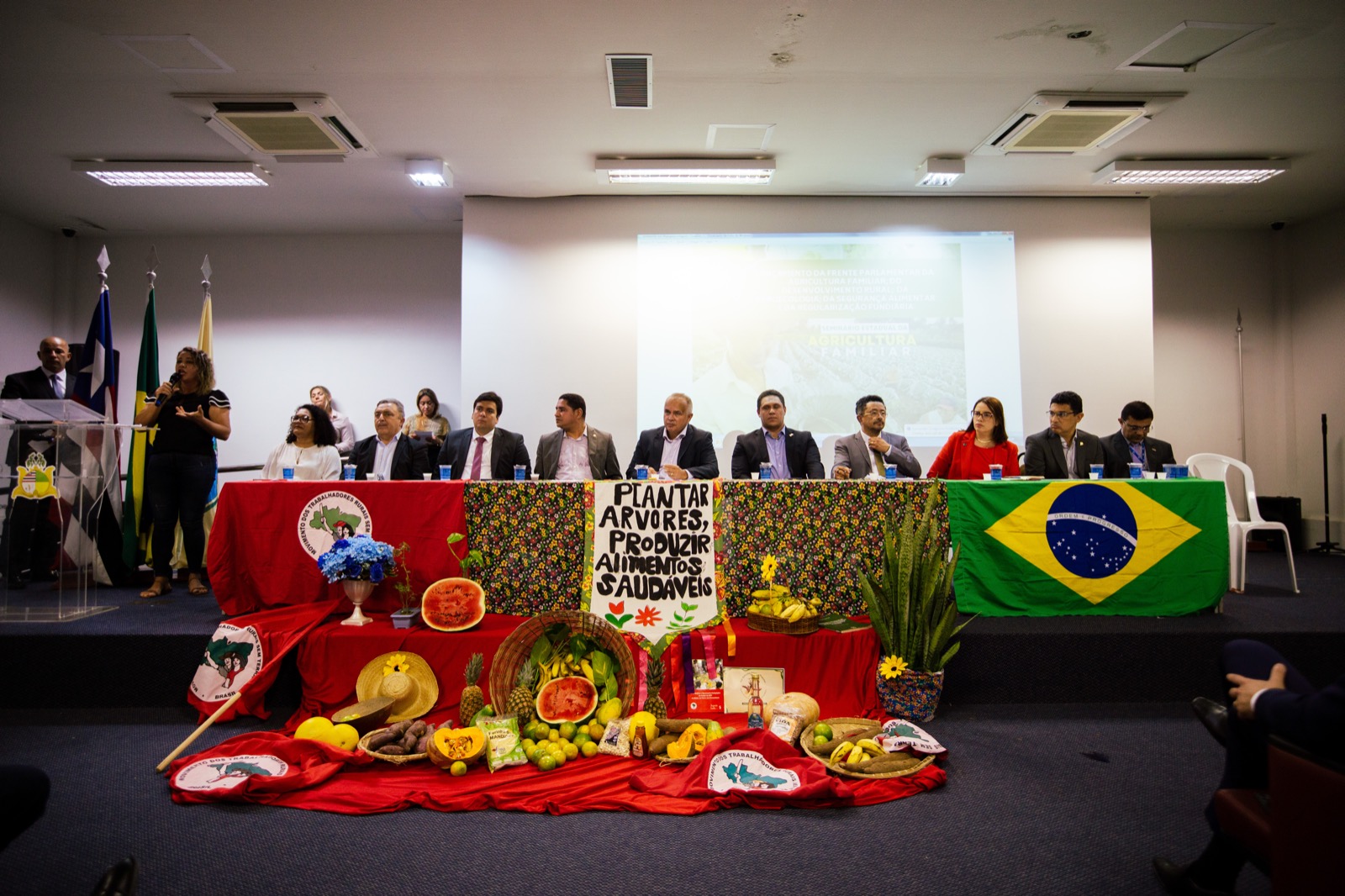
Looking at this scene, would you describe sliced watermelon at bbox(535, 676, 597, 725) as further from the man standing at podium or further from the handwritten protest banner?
the man standing at podium

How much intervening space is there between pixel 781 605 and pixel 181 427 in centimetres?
362

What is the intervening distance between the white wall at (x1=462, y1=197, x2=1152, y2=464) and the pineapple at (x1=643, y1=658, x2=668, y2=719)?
3421 millimetres

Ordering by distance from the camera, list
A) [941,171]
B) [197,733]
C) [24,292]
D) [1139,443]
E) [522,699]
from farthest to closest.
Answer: [24,292], [941,171], [1139,443], [522,699], [197,733]

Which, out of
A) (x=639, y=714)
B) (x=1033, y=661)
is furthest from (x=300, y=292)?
(x=1033, y=661)

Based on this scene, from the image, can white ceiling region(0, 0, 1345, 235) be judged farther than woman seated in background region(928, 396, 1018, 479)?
No

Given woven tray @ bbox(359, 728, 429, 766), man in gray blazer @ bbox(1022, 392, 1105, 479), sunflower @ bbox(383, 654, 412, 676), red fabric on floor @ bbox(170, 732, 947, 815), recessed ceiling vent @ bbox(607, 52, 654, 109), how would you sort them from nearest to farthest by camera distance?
red fabric on floor @ bbox(170, 732, 947, 815), woven tray @ bbox(359, 728, 429, 766), sunflower @ bbox(383, 654, 412, 676), recessed ceiling vent @ bbox(607, 52, 654, 109), man in gray blazer @ bbox(1022, 392, 1105, 479)

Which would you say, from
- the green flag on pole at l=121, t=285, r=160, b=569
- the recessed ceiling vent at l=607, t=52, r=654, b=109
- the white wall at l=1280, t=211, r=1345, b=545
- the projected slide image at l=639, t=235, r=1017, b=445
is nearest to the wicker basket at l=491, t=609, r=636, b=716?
the recessed ceiling vent at l=607, t=52, r=654, b=109

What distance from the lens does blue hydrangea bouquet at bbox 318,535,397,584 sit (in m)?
3.20

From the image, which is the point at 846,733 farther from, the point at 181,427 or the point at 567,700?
the point at 181,427

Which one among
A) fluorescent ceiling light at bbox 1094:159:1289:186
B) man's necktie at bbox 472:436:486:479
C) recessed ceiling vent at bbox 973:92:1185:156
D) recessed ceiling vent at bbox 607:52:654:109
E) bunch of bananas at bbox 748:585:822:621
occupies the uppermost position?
recessed ceiling vent at bbox 607:52:654:109

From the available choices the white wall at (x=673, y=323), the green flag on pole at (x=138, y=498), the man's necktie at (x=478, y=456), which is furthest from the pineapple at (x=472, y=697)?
the white wall at (x=673, y=323)

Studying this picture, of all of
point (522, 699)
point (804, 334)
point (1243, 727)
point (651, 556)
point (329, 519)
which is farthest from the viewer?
point (804, 334)

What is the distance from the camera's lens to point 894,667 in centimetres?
302

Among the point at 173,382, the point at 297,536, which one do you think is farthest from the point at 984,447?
the point at 173,382
